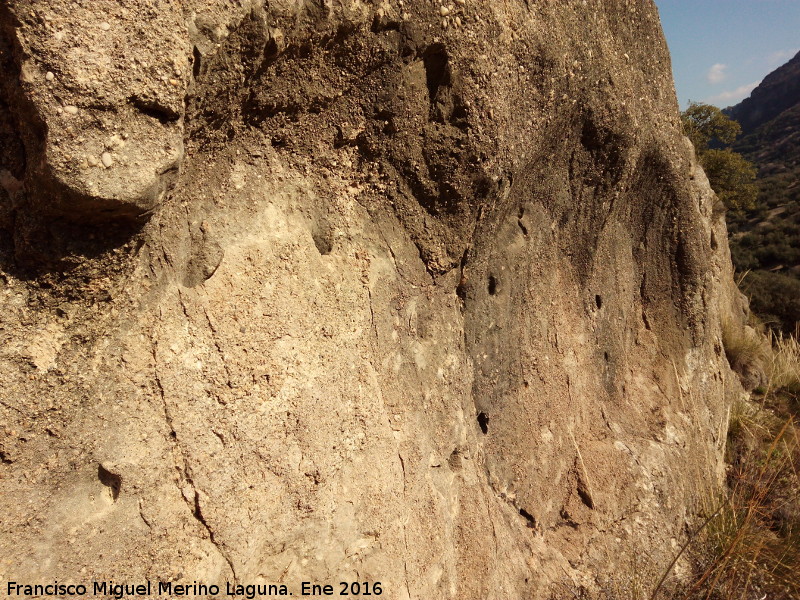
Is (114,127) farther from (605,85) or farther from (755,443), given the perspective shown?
(755,443)

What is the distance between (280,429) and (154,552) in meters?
0.38

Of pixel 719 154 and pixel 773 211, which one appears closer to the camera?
pixel 719 154

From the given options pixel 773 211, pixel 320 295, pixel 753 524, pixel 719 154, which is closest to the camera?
pixel 320 295

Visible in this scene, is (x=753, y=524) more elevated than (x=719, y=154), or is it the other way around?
(x=719, y=154)

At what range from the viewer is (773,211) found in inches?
830

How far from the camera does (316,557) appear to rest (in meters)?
1.52

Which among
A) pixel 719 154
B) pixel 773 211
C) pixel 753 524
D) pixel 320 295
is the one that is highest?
pixel 320 295

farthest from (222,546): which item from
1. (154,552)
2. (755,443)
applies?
(755,443)

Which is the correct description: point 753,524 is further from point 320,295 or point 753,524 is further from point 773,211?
point 773,211

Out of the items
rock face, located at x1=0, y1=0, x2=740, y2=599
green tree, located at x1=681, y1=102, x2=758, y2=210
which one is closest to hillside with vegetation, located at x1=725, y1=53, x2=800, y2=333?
green tree, located at x1=681, y1=102, x2=758, y2=210

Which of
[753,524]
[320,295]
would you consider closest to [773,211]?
[753,524]

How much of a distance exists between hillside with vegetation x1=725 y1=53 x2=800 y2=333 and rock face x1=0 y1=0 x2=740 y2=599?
6.43 metres

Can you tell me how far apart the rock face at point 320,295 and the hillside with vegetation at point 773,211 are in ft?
21.1

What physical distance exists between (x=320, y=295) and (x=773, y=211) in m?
24.0
